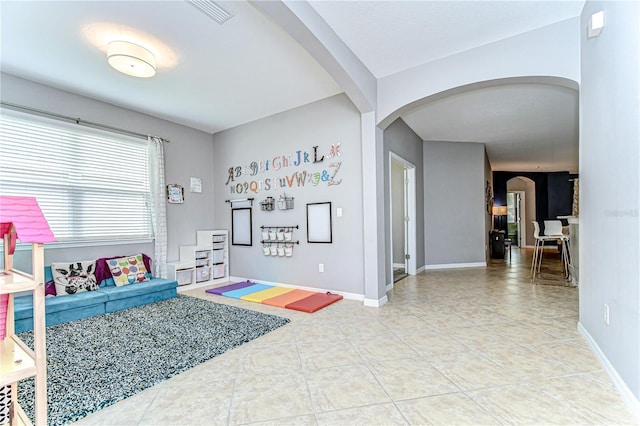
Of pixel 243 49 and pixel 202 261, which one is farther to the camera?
pixel 202 261

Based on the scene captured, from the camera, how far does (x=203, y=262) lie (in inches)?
197

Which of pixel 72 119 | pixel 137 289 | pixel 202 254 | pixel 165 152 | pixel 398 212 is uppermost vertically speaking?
pixel 72 119

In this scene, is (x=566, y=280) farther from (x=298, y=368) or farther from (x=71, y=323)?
(x=71, y=323)

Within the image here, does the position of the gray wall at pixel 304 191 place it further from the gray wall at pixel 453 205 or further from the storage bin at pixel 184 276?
the gray wall at pixel 453 205

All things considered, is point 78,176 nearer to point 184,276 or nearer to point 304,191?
point 184,276

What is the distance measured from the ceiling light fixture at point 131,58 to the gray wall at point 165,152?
158cm

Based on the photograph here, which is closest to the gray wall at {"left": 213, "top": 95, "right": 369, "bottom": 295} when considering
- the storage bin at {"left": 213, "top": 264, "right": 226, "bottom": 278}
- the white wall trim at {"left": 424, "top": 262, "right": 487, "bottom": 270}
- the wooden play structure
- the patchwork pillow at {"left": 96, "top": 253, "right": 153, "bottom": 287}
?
the storage bin at {"left": 213, "top": 264, "right": 226, "bottom": 278}

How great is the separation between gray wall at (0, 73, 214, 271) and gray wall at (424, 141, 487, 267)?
4.45 meters

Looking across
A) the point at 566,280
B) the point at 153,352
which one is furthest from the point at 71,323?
the point at 566,280

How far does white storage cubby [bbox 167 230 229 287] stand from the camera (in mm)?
4674

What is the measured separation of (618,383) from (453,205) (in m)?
4.82

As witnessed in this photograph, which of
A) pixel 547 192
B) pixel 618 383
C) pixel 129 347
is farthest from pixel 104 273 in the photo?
pixel 547 192

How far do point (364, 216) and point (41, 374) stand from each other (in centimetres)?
309

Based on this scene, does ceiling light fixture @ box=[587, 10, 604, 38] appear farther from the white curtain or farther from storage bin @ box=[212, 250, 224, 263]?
storage bin @ box=[212, 250, 224, 263]
